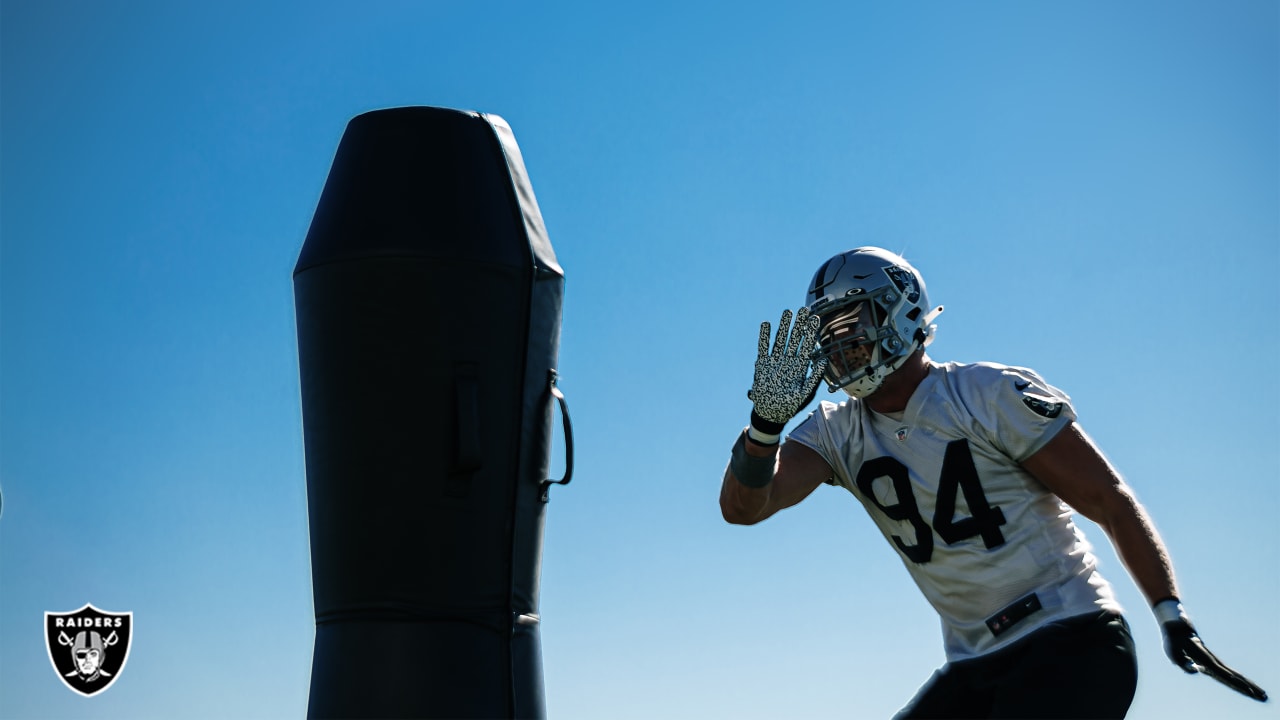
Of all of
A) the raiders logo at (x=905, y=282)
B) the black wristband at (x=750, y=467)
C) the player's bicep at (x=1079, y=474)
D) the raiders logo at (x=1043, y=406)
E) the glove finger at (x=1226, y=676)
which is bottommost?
the glove finger at (x=1226, y=676)

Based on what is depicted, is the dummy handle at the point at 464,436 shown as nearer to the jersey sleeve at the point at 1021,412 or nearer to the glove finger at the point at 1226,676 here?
the jersey sleeve at the point at 1021,412

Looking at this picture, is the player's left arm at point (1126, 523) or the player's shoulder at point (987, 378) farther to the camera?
the player's shoulder at point (987, 378)

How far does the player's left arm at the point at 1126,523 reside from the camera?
4.29 metres

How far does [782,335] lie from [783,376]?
19cm

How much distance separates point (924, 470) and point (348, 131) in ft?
9.39

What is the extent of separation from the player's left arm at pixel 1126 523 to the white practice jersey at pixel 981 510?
8 centimetres

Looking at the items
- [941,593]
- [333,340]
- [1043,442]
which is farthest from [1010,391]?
[333,340]

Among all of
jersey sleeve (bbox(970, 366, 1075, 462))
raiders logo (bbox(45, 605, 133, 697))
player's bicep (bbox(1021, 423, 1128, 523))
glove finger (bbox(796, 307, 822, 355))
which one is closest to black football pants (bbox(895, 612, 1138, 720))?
player's bicep (bbox(1021, 423, 1128, 523))

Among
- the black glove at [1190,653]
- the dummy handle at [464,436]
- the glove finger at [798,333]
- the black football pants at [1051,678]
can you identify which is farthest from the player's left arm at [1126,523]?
the dummy handle at [464,436]

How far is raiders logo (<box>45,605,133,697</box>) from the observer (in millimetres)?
6121

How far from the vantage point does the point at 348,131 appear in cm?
527

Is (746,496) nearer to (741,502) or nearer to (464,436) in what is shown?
(741,502)

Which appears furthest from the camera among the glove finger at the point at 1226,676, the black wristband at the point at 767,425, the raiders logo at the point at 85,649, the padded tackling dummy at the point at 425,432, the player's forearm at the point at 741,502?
the raiders logo at the point at 85,649

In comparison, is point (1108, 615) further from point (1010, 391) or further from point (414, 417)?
point (414, 417)
